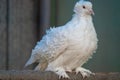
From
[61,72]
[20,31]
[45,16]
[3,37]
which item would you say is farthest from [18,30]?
[61,72]

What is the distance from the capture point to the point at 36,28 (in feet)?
16.8

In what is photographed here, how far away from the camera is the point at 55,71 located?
12.8 ft

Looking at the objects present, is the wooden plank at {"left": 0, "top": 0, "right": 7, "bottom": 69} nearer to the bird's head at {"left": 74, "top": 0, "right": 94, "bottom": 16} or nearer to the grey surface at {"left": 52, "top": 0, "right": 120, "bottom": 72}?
the grey surface at {"left": 52, "top": 0, "right": 120, "bottom": 72}

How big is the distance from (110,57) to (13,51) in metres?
0.78

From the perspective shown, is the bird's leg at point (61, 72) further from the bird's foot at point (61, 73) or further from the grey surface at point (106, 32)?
the grey surface at point (106, 32)

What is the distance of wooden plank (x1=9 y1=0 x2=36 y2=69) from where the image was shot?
16.7 ft

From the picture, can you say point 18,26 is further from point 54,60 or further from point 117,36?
point 54,60

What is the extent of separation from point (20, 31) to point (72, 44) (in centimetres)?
121

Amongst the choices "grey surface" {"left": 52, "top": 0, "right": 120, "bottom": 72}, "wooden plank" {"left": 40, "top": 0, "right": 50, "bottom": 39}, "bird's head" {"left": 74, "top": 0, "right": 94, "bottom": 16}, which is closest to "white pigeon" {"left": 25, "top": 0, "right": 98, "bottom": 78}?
"bird's head" {"left": 74, "top": 0, "right": 94, "bottom": 16}

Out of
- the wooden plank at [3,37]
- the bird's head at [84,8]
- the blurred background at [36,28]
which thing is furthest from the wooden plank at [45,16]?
the bird's head at [84,8]

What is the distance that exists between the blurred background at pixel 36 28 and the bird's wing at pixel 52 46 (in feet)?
2.99

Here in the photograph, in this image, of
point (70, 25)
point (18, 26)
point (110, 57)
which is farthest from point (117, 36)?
point (70, 25)

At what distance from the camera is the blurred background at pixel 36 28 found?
5.06 meters

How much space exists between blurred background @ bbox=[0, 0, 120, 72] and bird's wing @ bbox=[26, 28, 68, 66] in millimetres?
913
